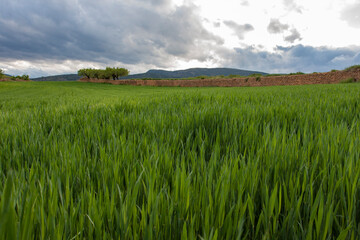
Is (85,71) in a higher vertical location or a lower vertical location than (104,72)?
higher

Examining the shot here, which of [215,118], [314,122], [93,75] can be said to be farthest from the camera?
[93,75]

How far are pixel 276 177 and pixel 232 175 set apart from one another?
185 millimetres

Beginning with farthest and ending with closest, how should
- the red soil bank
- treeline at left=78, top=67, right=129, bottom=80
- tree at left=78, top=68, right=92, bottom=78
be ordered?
tree at left=78, top=68, right=92, bottom=78 < treeline at left=78, top=67, right=129, bottom=80 < the red soil bank

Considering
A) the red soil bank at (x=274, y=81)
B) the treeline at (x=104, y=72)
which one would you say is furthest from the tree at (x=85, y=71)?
the red soil bank at (x=274, y=81)

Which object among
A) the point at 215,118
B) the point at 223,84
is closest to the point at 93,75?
the point at 223,84

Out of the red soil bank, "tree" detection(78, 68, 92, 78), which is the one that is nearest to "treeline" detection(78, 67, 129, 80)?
"tree" detection(78, 68, 92, 78)

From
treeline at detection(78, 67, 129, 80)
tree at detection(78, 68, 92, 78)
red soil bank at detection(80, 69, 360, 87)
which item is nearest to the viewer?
red soil bank at detection(80, 69, 360, 87)

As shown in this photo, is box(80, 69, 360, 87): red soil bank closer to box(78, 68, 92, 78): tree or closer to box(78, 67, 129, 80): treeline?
box(78, 67, 129, 80): treeline

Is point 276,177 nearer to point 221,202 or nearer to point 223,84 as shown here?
point 221,202

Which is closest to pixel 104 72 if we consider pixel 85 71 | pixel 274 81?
pixel 85 71

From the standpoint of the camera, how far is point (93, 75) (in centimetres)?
6838

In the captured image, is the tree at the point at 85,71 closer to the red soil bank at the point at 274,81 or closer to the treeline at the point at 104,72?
the treeline at the point at 104,72

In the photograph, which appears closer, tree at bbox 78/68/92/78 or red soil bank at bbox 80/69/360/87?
red soil bank at bbox 80/69/360/87

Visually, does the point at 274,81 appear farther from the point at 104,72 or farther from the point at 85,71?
the point at 85,71
